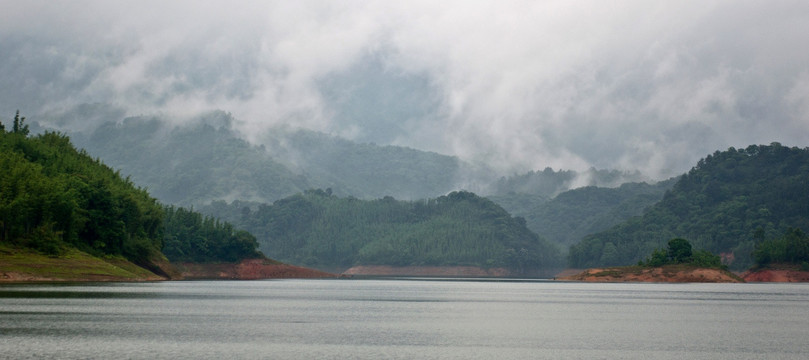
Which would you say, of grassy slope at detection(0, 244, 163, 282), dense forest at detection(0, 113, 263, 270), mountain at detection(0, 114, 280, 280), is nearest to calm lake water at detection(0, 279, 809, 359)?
grassy slope at detection(0, 244, 163, 282)

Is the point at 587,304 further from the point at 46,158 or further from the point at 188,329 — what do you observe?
the point at 46,158

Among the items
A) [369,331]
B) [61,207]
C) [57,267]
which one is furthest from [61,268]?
[369,331]

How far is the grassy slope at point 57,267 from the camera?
422 feet

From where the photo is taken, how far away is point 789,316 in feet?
304

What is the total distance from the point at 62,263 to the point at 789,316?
107690mm

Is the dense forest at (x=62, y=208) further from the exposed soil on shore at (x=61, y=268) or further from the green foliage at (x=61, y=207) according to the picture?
the exposed soil on shore at (x=61, y=268)

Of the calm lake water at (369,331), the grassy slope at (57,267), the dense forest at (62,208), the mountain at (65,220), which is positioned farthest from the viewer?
the dense forest at (62,208)

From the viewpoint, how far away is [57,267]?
13738 centimetres

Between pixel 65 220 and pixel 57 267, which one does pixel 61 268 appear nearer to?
pixel 57 267

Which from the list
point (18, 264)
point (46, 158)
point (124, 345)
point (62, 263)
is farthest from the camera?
point (46, 158)

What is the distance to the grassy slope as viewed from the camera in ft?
422

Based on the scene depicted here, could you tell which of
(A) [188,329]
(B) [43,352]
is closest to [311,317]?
(A) [188,329]

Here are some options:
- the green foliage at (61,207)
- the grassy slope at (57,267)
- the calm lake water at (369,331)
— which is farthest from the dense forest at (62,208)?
the calm lake water at (369,331)

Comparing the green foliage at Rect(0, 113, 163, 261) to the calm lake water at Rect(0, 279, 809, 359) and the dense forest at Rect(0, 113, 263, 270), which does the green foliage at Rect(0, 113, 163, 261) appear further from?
the calm lake water at Rect(0, 279, 809, 359)
